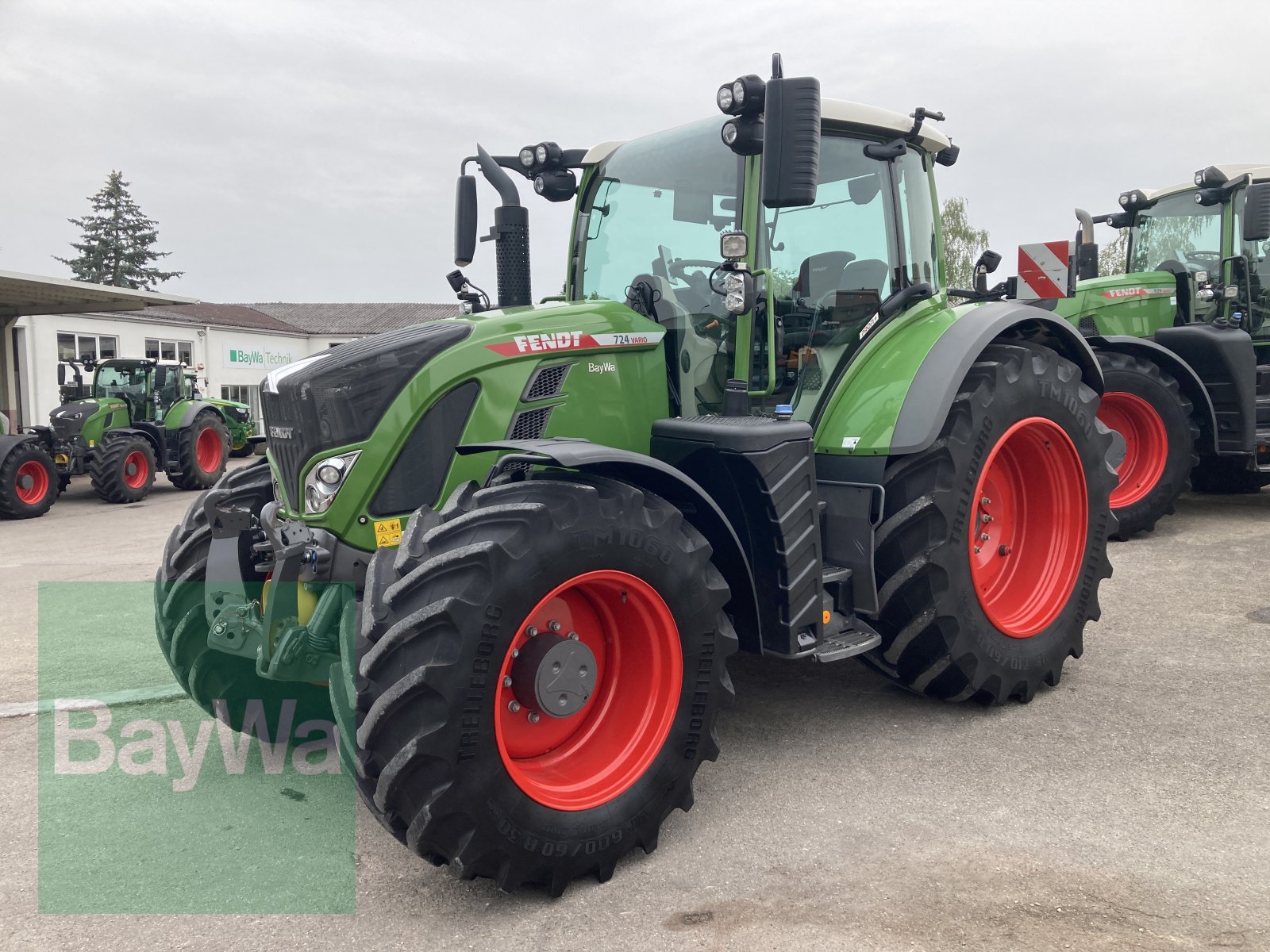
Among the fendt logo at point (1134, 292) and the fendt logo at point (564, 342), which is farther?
the fendt logo at point (1134, 292)

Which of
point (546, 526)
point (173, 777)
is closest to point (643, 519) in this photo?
point (546, 526)


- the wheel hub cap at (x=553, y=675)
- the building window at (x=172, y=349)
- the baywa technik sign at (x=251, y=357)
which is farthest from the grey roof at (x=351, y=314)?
the wheel hub cap at (x=553, y=675)

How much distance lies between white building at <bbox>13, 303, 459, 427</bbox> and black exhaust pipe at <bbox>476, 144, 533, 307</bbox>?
10701mm

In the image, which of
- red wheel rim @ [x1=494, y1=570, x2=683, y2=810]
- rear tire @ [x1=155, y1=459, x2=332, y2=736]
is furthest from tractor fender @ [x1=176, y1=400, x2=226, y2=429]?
red wheel rim @ [x1=494, y1=570, x2=683, y2=810]

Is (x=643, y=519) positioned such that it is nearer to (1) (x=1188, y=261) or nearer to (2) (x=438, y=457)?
(2) (x=438, y=457)

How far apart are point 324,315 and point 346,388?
43979 millimetres

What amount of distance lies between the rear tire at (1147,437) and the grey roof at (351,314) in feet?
109

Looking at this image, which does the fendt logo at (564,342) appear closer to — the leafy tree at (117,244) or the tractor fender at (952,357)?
the tractor fender at (952,357)

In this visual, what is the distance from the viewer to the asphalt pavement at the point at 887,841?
8.63 feet

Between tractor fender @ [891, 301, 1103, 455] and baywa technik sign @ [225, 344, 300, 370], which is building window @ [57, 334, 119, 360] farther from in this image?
tractor fender @ [891, 301, 1103, 455]

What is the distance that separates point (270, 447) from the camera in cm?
365

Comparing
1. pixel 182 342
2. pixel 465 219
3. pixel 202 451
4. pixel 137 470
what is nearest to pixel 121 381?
pixel 202 451

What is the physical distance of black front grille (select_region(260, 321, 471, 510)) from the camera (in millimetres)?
3250

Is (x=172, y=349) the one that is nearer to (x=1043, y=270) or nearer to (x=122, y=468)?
(x=122, y=468)
